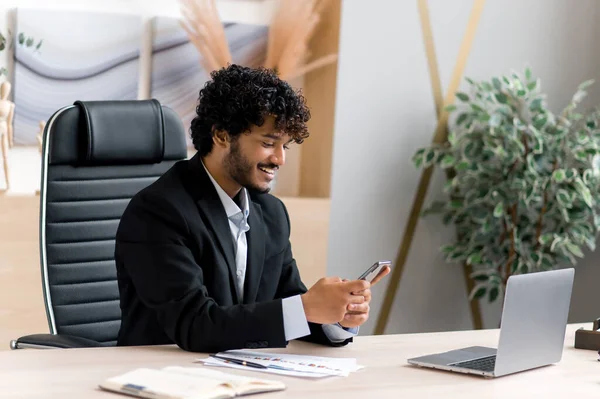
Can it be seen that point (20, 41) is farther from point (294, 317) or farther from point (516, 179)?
point (516, 179)

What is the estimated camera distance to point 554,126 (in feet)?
13.6

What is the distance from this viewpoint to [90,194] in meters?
2.63

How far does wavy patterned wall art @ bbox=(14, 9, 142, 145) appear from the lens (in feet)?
11.6

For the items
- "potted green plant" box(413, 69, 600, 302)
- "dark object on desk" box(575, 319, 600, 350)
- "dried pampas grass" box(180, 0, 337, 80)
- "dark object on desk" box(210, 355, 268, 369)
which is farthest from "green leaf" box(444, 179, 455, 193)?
"dark object on desk" box(210, 355, 268, 369)

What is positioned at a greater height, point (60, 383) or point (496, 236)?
point (496, 236)

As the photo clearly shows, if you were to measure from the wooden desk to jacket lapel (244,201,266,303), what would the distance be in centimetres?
18

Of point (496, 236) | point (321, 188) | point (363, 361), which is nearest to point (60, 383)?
point (363, 361)

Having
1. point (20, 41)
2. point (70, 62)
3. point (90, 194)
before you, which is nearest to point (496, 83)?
point (70, 62)

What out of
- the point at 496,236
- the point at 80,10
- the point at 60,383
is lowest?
the point at 60,383

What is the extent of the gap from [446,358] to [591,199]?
7.34 ft

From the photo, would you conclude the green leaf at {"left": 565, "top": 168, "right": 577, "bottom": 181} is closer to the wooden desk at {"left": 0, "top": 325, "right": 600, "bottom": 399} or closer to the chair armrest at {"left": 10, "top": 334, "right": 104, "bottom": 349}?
the wooden desk at {"left": 0, "top": 325, "right": 600, "bottom": 399}

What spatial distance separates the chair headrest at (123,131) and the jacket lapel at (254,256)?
0.48 metres

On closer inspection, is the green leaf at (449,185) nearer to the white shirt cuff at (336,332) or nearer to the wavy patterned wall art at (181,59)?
the wavy patterned wall art at (181,59)

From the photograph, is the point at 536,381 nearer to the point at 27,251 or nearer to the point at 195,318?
the point at 195,318
